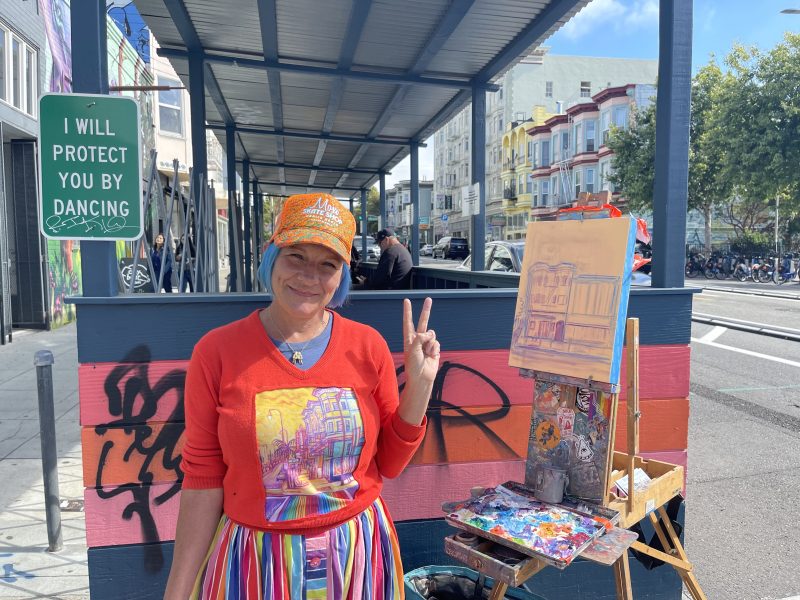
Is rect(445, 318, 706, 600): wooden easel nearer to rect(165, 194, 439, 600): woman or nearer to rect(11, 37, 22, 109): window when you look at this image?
rect(165, 194, 439, 600): woman

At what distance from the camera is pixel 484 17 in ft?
16.0

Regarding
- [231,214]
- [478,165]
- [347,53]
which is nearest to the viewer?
[347,53]

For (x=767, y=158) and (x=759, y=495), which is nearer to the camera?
(x=759, y=495)

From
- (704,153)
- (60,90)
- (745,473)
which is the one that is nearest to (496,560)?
(745,473)

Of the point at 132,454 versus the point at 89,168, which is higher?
the point at 89,168

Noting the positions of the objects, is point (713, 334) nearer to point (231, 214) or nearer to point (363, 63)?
point (363, 63)

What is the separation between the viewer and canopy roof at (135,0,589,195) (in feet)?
15.8

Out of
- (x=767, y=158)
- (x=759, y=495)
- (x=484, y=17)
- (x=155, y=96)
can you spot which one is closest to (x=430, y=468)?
(x=759, y=495)

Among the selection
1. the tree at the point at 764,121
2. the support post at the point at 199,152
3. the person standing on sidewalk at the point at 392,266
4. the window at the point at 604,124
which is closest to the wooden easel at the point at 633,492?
the support post at the point at 199,152

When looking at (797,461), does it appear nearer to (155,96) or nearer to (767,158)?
(155,96)

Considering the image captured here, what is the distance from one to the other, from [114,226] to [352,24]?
3.30m

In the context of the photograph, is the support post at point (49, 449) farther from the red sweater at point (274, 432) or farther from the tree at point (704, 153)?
the tree at point (704, 153)

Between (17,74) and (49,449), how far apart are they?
29.8 ft

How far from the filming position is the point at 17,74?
10125mm
